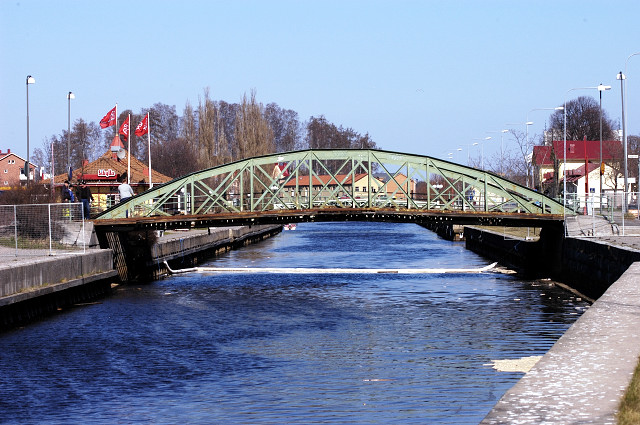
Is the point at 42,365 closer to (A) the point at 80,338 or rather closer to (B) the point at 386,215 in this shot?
(A) the point at 80,338

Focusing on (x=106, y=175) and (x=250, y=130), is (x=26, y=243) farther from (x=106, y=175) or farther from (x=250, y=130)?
(x=250, y=130)

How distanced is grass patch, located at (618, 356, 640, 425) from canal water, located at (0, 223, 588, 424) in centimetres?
430

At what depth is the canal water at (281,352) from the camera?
1661cm

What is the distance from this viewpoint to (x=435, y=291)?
37.2 meters

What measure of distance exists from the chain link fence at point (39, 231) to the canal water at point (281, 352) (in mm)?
3345

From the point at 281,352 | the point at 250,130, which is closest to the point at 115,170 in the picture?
the point at 250,130

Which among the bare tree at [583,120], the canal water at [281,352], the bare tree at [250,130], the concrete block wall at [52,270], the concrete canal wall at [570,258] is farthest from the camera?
the bare tree at [583,120]

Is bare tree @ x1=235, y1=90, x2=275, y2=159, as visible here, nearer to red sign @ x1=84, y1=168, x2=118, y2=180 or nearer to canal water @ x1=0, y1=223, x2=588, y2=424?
red sign @ x1=84, y1=168, x2=118, y2=180

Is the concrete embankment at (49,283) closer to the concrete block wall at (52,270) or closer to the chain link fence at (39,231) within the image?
the concrete block wall at (52,270)

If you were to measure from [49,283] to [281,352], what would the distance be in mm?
11338

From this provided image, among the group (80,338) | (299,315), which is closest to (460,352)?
(299,315)

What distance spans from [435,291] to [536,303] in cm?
564

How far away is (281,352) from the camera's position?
2253cm

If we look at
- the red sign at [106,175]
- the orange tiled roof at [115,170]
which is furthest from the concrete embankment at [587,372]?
the orange tiled roof at [115,170]
